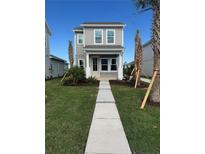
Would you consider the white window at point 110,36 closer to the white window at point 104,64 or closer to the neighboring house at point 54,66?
the white window at point 104,64

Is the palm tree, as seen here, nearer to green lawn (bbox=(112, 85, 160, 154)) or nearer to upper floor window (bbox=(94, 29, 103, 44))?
green lawn (bbox=(112, 85, 160, 154))

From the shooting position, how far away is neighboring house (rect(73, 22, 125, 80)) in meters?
17.8

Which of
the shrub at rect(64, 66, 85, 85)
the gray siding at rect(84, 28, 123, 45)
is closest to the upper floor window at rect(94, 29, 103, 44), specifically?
the gray siding at rect(84, 28, 123, 45)

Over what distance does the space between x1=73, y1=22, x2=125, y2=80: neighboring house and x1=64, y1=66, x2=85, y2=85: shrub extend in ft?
10.5

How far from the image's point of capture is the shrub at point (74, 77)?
14.2 metres

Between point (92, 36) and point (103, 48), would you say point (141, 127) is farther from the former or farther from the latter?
point (92, 36)

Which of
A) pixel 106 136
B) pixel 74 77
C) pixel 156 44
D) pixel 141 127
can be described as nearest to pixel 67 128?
pixel 106 136

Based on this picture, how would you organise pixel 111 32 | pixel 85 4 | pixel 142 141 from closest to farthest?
pixel 142 141 → pixel 85 4 → pixel 111 32

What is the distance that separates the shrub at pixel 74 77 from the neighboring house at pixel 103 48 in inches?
126
